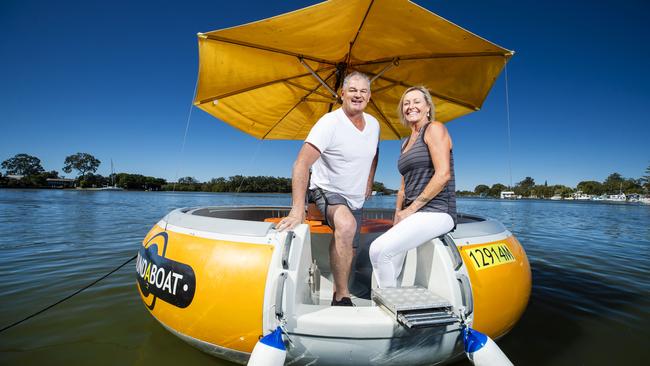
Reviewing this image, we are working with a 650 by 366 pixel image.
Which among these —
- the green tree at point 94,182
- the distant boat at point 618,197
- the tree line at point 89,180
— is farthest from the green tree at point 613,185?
the green tree at point 94,182

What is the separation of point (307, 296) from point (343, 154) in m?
1.20

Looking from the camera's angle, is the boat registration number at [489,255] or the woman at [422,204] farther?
the boat registration number at [489,255]

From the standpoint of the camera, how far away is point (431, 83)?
405 cm

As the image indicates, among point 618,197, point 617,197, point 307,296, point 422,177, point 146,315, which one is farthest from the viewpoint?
point 617,197

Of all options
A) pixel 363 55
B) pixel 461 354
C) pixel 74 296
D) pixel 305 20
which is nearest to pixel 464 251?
pixel 461 354

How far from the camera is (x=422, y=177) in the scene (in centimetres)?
209

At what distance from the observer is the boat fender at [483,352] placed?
1438 mm

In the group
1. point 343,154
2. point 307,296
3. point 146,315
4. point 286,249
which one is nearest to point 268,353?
point 286,249

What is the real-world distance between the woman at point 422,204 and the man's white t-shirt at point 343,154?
342 millimetres

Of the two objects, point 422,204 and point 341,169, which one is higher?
point 341,169

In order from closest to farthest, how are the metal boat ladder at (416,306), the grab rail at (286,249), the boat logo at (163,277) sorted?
1. the metal boat ladder at (416,306)
2. the grab rail at (286,249)
3. the boat logo at (163,277)

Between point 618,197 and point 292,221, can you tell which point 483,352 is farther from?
point 618,197

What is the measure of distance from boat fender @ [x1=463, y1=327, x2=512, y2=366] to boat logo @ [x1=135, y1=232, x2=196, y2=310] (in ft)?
5.72

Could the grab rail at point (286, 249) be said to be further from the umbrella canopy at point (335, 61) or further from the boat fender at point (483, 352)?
the umbrella canopy at point (335, 61)
